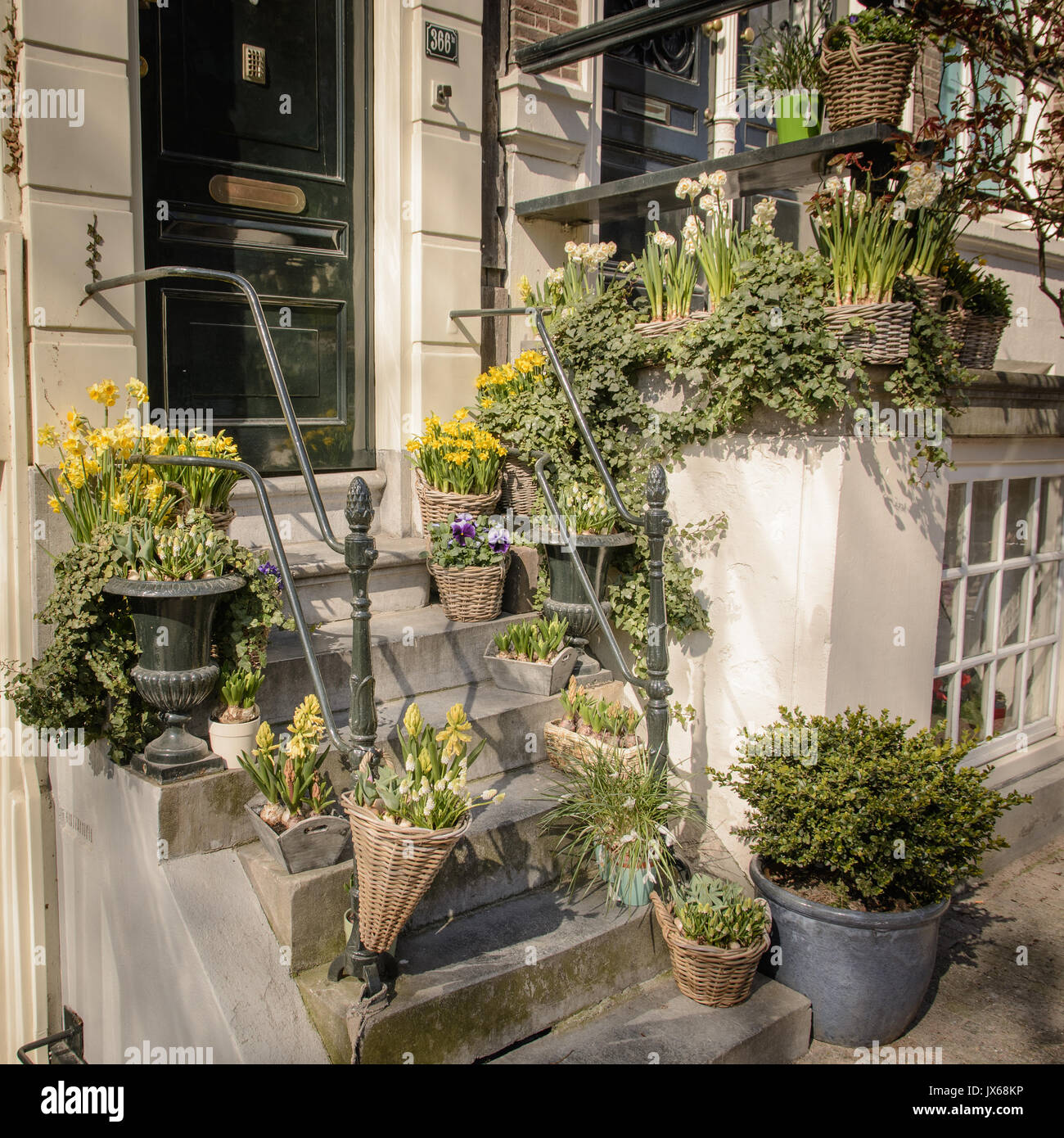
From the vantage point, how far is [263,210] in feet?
14.5

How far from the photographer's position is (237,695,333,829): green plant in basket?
2.95 metres

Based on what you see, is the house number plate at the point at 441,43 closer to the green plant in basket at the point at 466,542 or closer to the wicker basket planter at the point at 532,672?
the green plant in basket at the point at 466,542

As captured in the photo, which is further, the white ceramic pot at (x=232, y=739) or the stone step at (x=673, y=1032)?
the white ceramic pot at (x=232, y=739)

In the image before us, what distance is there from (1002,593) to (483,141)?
3.35m

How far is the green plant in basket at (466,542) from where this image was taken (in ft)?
13.9

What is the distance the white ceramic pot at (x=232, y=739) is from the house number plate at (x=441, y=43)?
10.4 ft

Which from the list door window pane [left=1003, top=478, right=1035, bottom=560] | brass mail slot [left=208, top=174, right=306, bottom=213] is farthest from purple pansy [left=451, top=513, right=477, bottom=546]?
door window pane [left=1003, top=478, right=1035, bottom=560]

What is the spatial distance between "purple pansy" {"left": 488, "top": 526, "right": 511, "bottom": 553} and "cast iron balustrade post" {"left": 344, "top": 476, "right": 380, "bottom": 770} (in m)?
1.44

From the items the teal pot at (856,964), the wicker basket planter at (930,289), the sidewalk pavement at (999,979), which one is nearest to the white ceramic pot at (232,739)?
the teal pot at (856,964)

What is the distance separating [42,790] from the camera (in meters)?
3.66

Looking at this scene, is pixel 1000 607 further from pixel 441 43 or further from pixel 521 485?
pixel 441 43

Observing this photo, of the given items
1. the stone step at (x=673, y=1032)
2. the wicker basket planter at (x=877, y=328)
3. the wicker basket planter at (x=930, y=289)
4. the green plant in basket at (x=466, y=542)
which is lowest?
the stone step at (x=673, y=1032)

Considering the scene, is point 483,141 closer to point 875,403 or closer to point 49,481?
point 875,403

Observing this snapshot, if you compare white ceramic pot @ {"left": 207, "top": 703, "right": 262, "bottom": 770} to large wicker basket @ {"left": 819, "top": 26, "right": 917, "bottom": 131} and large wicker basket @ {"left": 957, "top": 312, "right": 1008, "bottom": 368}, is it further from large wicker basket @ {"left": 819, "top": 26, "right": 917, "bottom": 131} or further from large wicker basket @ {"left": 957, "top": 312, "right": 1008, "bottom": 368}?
large wicker basket @ {"left": 957, "top": 312, "right": 1008, "bottom": 368}
